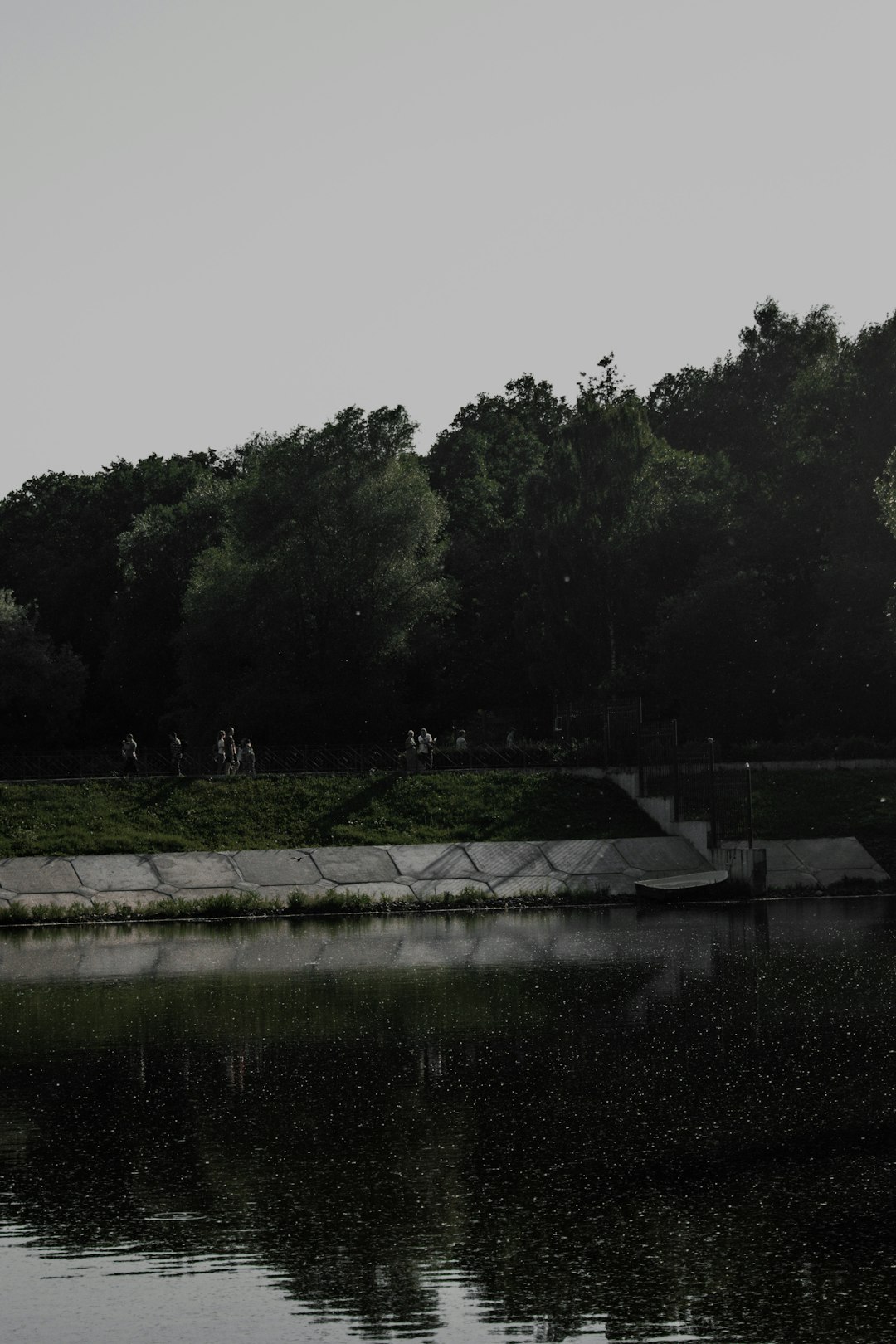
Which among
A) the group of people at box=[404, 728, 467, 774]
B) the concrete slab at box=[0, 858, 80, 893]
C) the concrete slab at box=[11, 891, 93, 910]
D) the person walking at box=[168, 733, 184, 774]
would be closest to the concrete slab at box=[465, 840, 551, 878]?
the group of people at box=[404, 728, 467, 774]

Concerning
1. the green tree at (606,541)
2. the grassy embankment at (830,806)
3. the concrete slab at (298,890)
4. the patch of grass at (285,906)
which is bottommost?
the patch of grass at (285,906)

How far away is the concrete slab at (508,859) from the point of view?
130ft

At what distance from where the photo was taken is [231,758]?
49.9m

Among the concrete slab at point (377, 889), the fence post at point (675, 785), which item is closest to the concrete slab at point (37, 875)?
the concrete slab at point (377, 889)

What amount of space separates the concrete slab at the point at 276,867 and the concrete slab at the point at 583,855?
6.20 m

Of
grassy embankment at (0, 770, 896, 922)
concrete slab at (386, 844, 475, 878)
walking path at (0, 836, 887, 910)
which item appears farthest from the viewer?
grassy embankment at (0, 770, 896, 922)

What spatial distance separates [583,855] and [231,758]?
1389 cm

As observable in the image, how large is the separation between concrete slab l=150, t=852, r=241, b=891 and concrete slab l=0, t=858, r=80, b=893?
213 centimetres

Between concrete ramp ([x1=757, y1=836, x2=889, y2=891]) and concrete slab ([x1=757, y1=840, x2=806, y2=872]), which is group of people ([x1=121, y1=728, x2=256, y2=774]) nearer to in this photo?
concrete slab ([x1=757, y1=840, x2=806, y2=872])

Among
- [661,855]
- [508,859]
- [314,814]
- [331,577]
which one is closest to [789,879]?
[661,855]

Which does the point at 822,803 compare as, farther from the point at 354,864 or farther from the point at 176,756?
the point at 176,756

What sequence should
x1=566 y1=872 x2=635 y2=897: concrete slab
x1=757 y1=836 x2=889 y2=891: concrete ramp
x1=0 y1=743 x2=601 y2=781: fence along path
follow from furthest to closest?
1. x1=0 y1=743 x2=601 y2=781: fence along path
2. x1=757 y1=836 x2=889 y2=891: concrete ramp
3. x1=566 y1=872 x2=635 y2=897: concrete slab

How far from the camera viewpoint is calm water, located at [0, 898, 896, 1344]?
9227mm

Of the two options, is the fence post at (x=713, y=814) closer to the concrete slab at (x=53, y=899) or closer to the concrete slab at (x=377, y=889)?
the concrete slab at (x=377, y=889)
